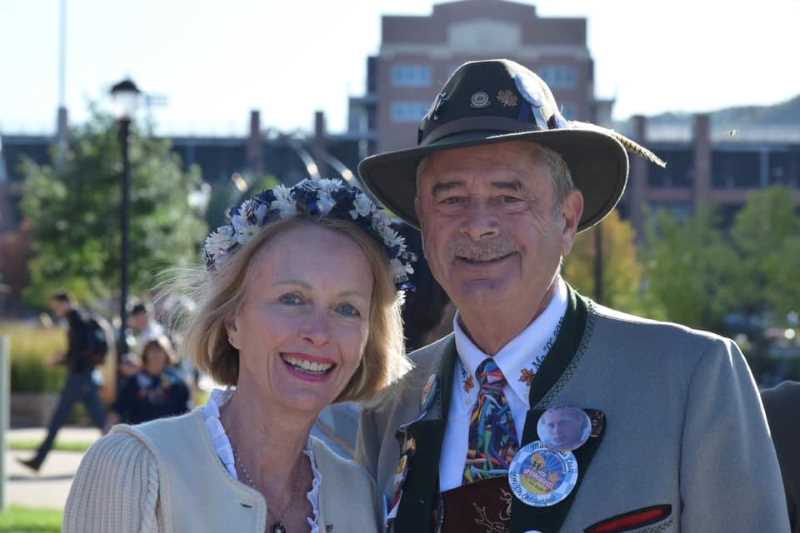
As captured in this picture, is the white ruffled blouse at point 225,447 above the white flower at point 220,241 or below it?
below

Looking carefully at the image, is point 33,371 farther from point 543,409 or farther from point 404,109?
point 404,109

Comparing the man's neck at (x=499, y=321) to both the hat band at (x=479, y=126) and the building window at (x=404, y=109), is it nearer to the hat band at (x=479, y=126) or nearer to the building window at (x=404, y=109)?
the hat band at (x=479, y=126)

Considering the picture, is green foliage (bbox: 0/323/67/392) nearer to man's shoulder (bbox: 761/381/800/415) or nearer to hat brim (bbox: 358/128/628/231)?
hat brim (bbox: 358/128/628/231)

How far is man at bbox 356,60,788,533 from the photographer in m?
3.03

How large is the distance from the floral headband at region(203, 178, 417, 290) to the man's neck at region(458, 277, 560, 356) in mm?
246

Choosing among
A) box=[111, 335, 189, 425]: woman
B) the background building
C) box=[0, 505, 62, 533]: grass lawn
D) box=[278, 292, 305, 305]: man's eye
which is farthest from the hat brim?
the background building

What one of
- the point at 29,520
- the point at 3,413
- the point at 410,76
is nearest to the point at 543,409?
the point at 29,520

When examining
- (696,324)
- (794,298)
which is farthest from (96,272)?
(696,324)

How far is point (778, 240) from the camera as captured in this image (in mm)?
40594

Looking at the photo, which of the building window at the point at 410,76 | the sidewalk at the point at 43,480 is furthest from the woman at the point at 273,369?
the building window at the point at 410,76

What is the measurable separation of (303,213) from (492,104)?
524 millimetres

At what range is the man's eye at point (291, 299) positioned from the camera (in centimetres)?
323

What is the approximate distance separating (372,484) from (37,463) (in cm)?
1023

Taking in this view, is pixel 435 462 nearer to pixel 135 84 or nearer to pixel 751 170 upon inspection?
pixel 135 84
